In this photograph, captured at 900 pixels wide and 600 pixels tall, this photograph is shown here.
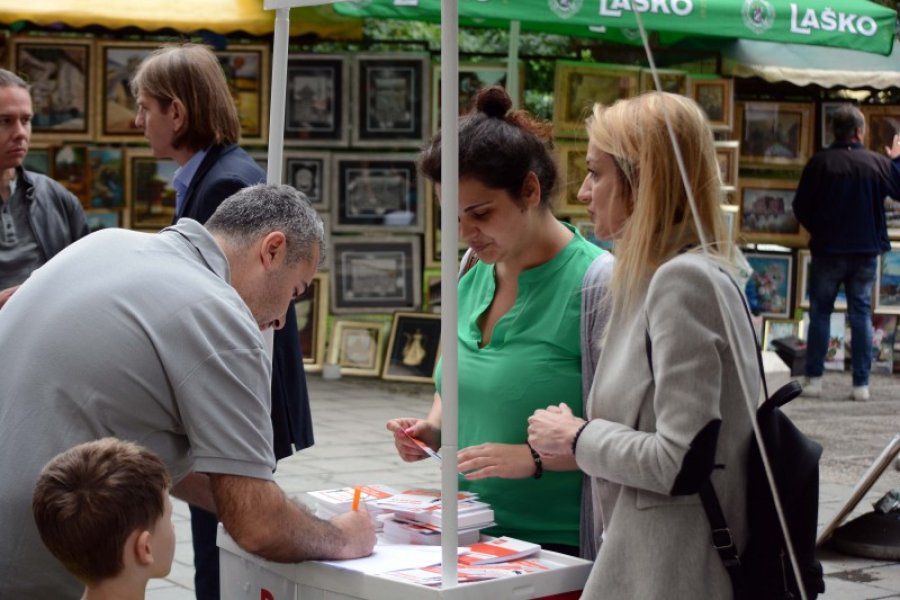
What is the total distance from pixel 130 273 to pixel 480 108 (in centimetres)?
86

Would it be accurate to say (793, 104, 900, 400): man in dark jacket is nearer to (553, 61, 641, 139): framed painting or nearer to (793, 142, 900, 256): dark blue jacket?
(793, 142, 900, 256): dark blue jacket

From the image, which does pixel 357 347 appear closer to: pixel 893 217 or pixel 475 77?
pixel 475 77

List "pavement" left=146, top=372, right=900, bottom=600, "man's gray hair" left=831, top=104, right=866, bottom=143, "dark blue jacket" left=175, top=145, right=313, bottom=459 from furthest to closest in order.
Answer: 1. "man's gray hair" left=831, top=104, right=866, bottom=143
2. "pavement" left=146, top=372, right=900, bottom=600
3. "dark blue jacket" left=175, top=145, right=313, bottom=459

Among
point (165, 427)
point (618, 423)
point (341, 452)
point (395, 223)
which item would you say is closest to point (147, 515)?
point (165, 427)

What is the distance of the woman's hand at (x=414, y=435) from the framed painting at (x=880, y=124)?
370 inches

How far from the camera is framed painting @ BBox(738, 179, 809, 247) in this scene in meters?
11.5

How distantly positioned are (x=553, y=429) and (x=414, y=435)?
65cm

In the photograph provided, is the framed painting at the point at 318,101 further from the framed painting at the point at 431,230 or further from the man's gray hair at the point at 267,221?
the man's gray hair at the point at 267,221

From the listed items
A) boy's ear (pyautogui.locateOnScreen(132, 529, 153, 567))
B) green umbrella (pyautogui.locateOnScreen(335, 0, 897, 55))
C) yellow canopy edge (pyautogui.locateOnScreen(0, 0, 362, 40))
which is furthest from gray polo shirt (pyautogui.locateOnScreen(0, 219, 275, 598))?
yellow canopy edge (pyautogui.locateOnScreen(0, 0, 362, 40))

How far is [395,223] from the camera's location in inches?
395

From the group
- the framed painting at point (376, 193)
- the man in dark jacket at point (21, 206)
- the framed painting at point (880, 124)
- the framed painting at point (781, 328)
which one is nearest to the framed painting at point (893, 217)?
the framed painting at point (880, 124)

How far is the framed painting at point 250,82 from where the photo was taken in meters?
9.69

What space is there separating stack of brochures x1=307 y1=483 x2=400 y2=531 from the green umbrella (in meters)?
4.76

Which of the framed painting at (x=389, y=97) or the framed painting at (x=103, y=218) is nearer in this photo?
the framed painting at (x=103, y=218)
